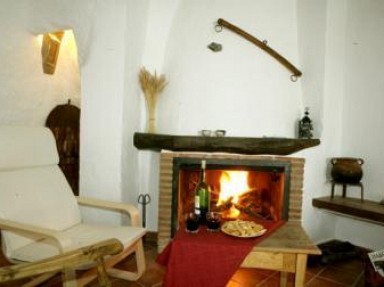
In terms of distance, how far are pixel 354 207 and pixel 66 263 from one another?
7.37 ft

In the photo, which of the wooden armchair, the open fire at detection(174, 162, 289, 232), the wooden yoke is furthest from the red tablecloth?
the wooden yoke

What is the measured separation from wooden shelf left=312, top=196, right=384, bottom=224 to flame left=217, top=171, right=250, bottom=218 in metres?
0.63

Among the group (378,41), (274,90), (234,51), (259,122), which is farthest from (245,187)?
A: (378,41)

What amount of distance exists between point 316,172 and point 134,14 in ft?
6.87

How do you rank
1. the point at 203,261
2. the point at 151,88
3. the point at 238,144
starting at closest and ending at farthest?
1. the point at 203,261
2. the point at 238,144
3. the point at 151,88

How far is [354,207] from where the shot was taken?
99.0 inches

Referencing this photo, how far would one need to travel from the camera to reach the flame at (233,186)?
2.87 meters

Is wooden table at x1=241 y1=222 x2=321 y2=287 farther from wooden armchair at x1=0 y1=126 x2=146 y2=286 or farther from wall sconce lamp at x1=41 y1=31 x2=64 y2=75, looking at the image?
wall sconce lamp at x1=41 y1=31 x2=64 y2=75

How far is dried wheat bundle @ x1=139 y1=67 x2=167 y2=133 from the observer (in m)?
2.75

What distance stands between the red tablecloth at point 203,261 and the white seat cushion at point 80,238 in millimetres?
356

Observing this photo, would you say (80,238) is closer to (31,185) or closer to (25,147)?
(31,185)

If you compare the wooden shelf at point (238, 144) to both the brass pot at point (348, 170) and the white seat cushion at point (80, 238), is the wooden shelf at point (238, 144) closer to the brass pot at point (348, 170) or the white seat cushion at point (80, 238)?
the brass pot at point (348, 170)

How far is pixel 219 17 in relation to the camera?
2.75 m

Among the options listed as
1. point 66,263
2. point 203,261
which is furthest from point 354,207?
point 66,263
